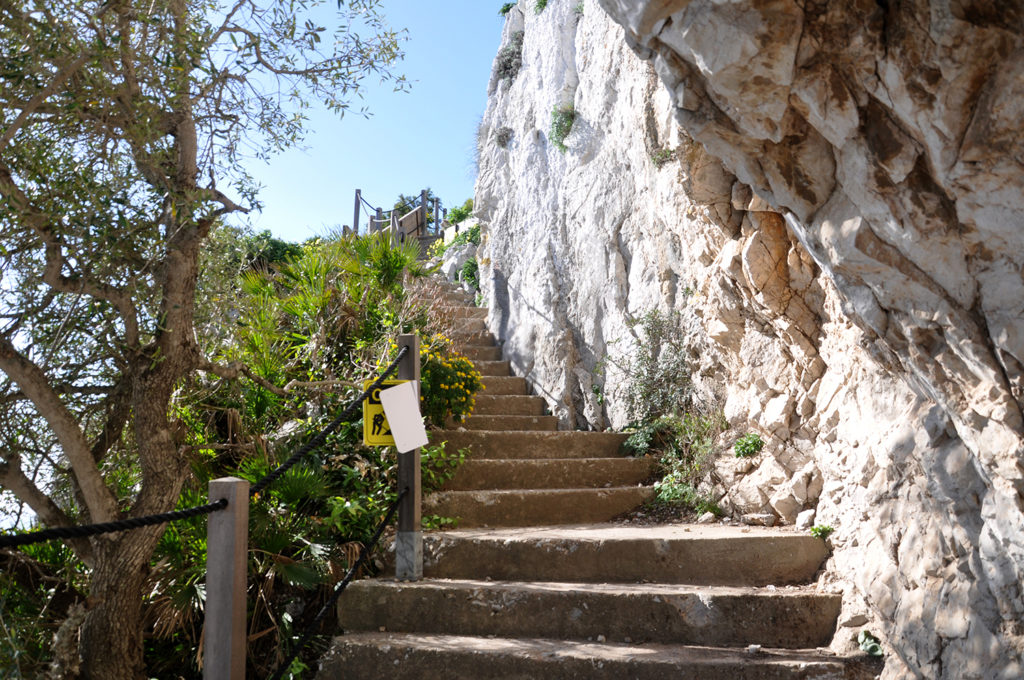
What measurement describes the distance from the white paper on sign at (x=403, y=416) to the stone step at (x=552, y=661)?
936mm

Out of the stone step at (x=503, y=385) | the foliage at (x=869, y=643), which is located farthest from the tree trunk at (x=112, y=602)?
the stone step at (x=503, y=385)

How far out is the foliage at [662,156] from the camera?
474 cm

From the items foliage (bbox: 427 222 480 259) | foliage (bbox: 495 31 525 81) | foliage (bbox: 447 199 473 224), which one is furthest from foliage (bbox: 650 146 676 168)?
foliage (bbox: 447 199 473 224)

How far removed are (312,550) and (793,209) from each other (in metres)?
2.90

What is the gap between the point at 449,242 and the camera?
1280 centimetres

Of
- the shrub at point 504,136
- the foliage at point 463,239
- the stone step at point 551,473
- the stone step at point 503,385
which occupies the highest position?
the shrub at point 504,136

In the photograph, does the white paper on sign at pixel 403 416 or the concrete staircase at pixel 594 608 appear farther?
the white paper on sign at pixel 403 416

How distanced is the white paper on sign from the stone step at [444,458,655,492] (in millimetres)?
1358

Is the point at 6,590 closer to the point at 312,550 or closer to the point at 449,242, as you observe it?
the point at 312,550

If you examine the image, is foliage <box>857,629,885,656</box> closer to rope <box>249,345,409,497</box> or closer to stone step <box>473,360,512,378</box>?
rope <box>249,345,409,497</box>

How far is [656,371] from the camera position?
17.8 feet

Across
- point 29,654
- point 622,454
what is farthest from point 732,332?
point 29,654

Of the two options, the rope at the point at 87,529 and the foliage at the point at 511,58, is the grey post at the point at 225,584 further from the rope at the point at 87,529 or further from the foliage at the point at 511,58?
the foliage at the point at 511,58

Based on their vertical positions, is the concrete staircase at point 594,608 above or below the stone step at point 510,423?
below
